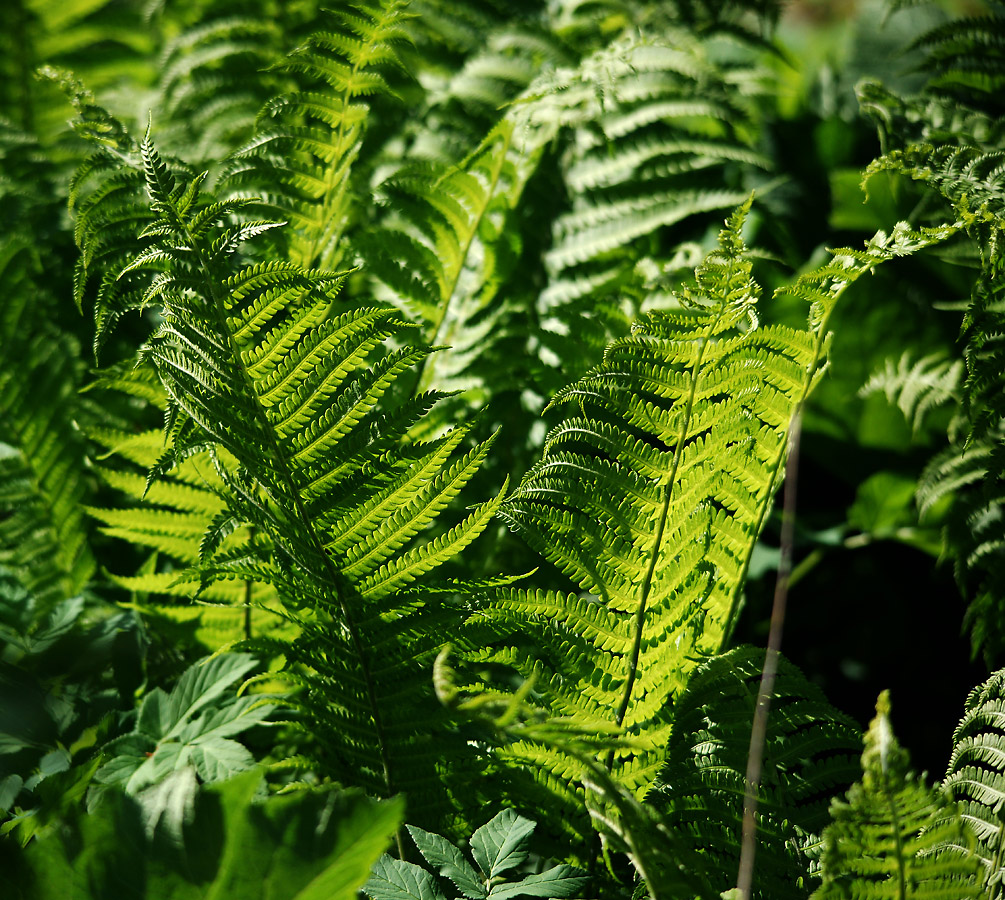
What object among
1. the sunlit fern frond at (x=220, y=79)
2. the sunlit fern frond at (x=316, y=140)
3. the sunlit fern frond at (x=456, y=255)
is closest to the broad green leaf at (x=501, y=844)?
the sunlit fern frond at (x=456, y=255)

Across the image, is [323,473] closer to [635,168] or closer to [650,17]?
[635,168]

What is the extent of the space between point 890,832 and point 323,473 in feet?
1.52

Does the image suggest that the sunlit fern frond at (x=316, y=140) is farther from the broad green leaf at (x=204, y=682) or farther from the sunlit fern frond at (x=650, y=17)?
the sunlit fern frond at (x=650, y=17)

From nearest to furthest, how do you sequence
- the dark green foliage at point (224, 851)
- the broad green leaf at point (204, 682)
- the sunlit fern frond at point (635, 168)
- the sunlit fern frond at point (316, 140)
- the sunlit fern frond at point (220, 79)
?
the dark green foliage at point (224, 851) < the broad green leaf at point (204, 682) < the sunlit fern frond at point (316, 140) < the sunlit fern frond at point (635, 168) < the sunlit fern frond at point (220, 79)

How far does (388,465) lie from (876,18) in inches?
60.2

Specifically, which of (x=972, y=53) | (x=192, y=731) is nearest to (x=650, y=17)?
(x=972, y=53)

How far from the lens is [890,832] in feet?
1.60

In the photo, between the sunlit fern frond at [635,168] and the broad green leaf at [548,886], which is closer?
the broad green leaf at [548,886]

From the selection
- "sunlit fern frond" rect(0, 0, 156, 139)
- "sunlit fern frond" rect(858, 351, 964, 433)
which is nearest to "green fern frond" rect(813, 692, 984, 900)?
"sunlit fern frond" rect(858, 351, 964, 433)

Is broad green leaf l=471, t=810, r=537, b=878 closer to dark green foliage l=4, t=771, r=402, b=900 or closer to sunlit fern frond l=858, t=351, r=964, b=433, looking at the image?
dark green foliage l=4, t=771, r=402, b=900

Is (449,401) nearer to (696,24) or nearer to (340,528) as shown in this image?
(340,528)

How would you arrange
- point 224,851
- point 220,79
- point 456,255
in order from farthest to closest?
point 220,79 → point 456,255 → point 224,851

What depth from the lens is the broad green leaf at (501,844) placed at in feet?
1.95

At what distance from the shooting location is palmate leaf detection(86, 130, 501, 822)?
64 centimetres
